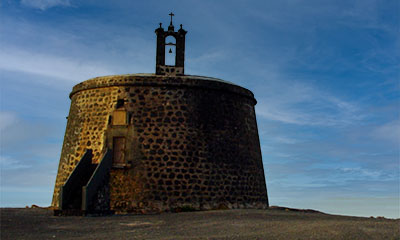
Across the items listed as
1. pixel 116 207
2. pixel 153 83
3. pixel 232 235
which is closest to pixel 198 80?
pixel 153 83

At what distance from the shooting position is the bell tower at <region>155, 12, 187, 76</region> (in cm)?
1675

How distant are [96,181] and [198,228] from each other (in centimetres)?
502

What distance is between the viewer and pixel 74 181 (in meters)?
13.8

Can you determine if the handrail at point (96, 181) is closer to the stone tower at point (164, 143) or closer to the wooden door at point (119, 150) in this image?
the stone tower at point (164, 143)

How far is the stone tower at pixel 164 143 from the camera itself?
14.8 m

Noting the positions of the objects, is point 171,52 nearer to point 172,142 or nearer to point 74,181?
point 172,142

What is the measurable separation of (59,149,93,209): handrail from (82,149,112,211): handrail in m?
0.76

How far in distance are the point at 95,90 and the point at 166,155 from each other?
3890 millimetres

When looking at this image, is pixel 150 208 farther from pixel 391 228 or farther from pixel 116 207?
pixel 391 228

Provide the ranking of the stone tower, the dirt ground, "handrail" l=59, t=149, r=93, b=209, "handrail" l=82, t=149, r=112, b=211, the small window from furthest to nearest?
1. the small window
2. the stone tower
3. "handrail" l=59, t=149, r=93, b=209
4. "handrail" l=82, t=149, r=112, b=211
5. the dirt ground

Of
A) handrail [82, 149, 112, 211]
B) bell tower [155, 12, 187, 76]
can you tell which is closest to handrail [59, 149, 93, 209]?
handrail [82, 149, 112, 211]

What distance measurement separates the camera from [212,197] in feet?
49.7

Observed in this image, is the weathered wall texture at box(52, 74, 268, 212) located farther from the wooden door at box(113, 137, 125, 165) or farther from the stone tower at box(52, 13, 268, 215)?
the wooden door at box(113, 137, 125, 165)

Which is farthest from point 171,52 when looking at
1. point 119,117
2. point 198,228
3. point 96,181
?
point 198,228
